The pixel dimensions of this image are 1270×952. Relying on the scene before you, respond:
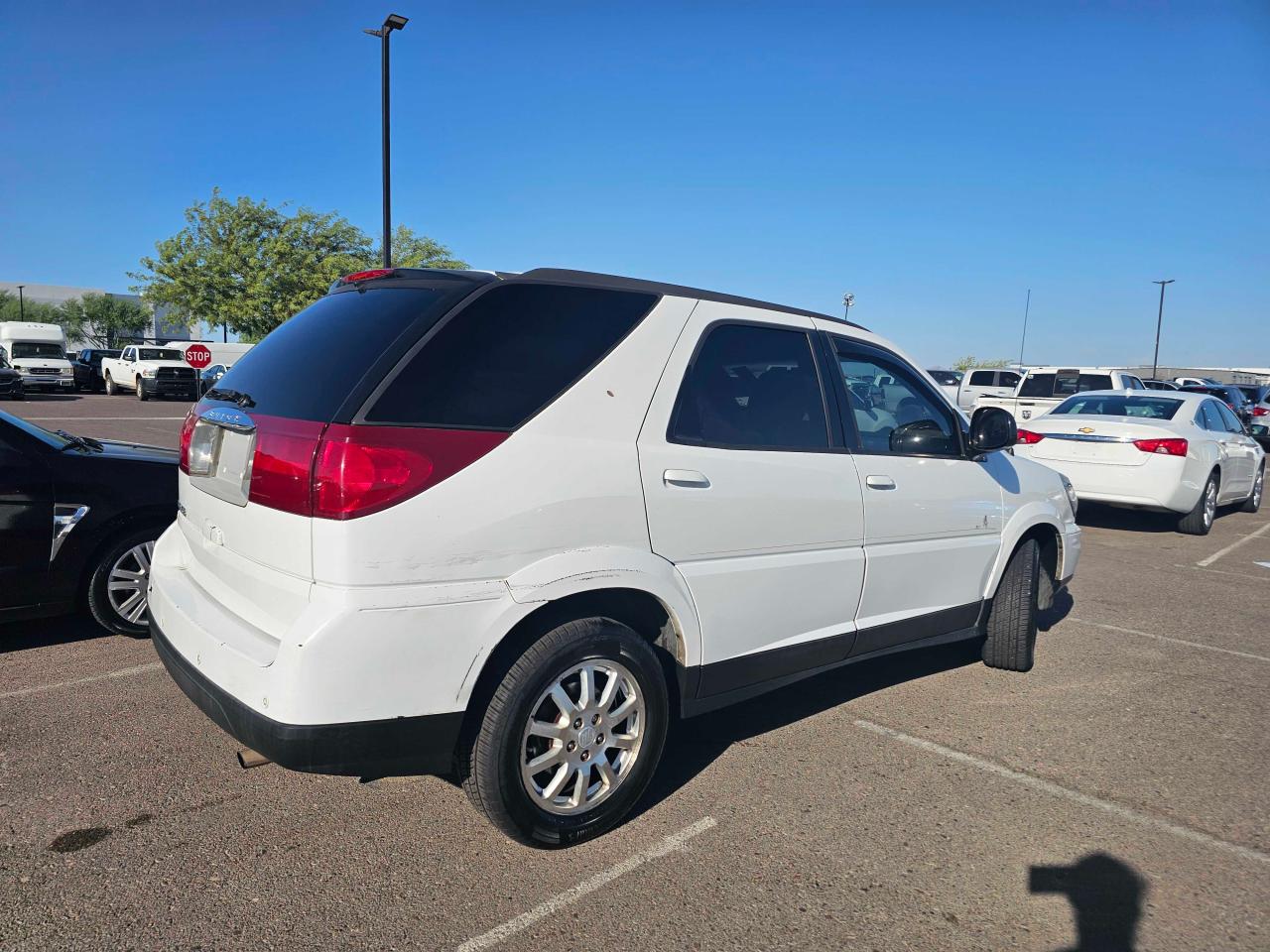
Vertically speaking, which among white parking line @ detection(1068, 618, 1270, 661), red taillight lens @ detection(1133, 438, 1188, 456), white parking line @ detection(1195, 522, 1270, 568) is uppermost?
red taillight lens @ detection(1133, 438, 1188, 456)

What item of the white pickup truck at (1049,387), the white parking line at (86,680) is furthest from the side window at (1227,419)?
the white parking line at (86,680)

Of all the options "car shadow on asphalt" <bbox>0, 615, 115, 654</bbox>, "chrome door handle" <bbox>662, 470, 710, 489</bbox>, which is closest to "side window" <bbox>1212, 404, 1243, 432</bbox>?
"chrome door handle" <bbox>662, 470, 710, 489</bbox>

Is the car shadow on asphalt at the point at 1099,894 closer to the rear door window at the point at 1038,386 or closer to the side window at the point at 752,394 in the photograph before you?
the side window at the point at 752,394

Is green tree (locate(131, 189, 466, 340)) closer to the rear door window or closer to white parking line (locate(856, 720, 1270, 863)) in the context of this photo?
the rear door window

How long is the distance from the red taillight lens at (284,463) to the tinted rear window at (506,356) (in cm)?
A: 21

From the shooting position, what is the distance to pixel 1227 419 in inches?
472

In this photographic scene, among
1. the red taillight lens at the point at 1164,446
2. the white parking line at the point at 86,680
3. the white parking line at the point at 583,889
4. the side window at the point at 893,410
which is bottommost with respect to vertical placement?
the white parking line at the point at 583,889

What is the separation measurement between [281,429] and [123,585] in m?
2.89

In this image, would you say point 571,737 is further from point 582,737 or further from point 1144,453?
point 1144,453

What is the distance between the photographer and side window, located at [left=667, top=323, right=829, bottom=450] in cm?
335

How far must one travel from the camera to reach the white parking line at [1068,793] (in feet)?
10.7

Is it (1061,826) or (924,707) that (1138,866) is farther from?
(924,707)

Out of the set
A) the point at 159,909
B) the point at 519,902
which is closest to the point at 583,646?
the point at 519,902

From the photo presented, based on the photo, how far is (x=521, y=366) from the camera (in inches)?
116
